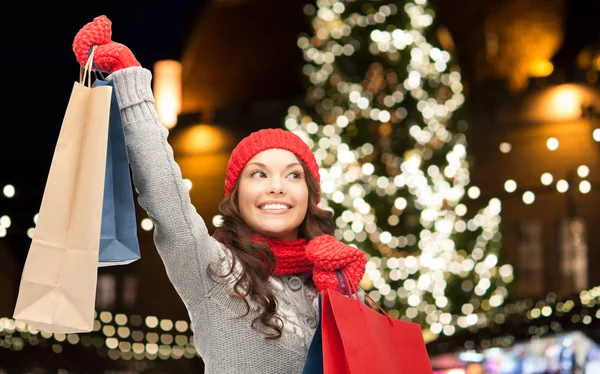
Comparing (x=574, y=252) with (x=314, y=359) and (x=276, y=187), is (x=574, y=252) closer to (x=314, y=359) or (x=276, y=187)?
(x=276, y=187)

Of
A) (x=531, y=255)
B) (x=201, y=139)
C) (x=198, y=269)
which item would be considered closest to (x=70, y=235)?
(x=198, y=269)

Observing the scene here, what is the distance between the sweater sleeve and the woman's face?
20 cm

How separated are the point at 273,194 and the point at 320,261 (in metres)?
0.20

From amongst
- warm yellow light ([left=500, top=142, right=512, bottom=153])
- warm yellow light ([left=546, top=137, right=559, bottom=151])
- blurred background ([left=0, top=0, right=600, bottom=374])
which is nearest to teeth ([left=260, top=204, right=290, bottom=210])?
blurred background ([left=0, top=0, right=600, bottom=374])

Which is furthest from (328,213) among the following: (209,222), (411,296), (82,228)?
(209,222)

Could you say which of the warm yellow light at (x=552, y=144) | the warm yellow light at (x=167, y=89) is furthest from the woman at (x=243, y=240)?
the warm yellow light at (x=552, y=144)

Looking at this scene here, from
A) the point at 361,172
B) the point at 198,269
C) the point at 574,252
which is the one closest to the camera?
the point at 198,269

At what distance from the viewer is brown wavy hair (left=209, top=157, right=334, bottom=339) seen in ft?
5.66

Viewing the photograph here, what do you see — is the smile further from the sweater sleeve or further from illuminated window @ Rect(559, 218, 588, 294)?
illuminated window @ Rect(559, 218, 588, 294)

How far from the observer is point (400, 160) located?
5344 millimetres

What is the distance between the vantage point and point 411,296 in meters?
5.16

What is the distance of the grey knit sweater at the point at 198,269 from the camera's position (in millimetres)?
1614

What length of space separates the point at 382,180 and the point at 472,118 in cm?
220

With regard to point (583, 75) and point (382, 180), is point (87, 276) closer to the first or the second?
point (382, 180)
